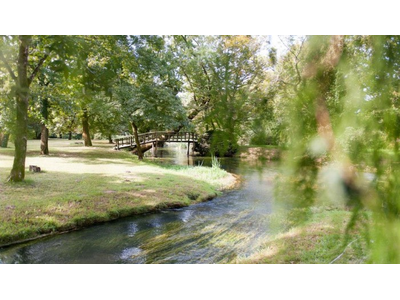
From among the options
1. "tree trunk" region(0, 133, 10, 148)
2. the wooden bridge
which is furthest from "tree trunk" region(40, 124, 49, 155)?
the wooden bridge

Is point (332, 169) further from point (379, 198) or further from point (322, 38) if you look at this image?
point (322, 38)

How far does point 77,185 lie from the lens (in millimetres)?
3047

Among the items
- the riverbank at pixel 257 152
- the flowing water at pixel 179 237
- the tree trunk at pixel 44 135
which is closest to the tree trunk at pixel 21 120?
the tree trunk at pixel 44 135

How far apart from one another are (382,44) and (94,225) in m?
3.34

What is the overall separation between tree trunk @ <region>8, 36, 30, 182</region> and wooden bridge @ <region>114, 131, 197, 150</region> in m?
1.14

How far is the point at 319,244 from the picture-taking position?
2230mm

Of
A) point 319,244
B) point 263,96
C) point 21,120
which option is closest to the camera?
point 263,96

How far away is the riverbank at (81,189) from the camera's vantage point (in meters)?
2.63

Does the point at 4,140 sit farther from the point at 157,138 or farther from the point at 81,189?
the point at 157,138

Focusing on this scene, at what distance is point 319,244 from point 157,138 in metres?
2.05

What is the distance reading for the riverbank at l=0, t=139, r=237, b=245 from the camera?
2631 millimetres

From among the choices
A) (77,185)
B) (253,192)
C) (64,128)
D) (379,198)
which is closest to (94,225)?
(77,185)

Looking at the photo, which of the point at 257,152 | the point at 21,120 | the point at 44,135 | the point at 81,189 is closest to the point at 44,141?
the point at 44,135

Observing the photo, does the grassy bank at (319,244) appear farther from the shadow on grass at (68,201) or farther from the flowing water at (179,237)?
the shadow on grass at (68,201)
